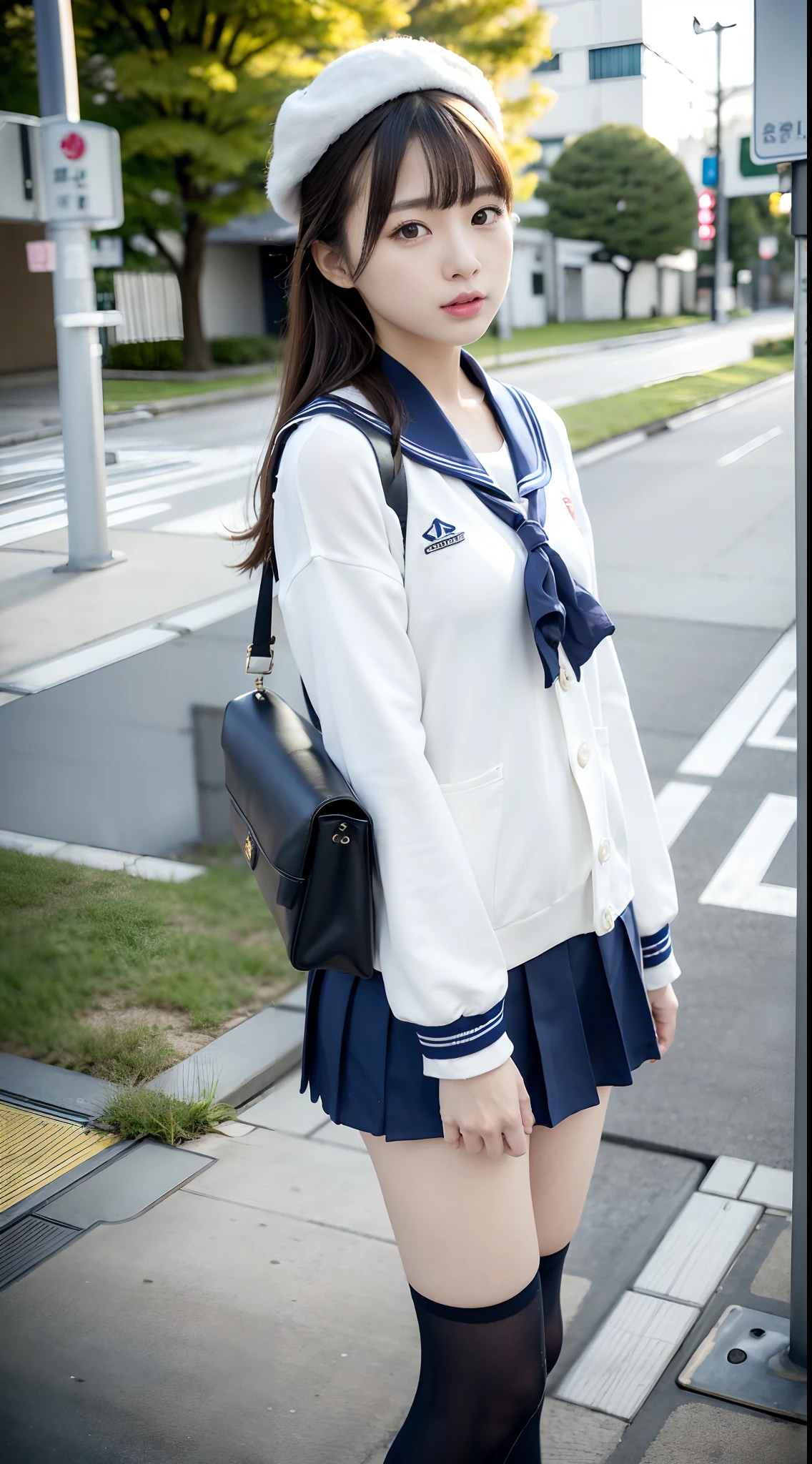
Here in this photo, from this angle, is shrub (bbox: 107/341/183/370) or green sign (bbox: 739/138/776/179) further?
green sign (bbox: 739/138/776/179)

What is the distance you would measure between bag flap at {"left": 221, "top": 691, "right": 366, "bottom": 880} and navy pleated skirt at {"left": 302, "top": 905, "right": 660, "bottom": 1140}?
0.60 ft

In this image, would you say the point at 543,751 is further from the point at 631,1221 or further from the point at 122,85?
the point at 122,85

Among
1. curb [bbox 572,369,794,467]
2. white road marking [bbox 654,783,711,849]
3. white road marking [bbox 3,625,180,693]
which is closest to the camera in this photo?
white road marking [bbox 3,625,180,693]

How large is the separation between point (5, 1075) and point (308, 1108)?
2.12 feet

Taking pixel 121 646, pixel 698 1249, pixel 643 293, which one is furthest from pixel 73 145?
pixel 698 1249

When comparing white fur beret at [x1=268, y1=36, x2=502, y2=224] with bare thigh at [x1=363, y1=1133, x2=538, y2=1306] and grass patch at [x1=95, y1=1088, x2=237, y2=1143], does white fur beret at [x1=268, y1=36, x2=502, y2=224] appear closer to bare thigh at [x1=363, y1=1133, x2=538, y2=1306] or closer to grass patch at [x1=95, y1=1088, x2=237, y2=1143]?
bare thigh at [x1=363, y1=1133, x2=538, y2=1306]

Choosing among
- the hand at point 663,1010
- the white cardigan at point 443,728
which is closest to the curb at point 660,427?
the hand at point 663,1010

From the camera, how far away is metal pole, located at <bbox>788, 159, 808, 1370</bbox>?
5.54 feet

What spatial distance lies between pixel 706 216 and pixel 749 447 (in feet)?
1.88

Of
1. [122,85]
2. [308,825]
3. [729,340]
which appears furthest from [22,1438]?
[729,340]

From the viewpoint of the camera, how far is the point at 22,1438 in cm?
202

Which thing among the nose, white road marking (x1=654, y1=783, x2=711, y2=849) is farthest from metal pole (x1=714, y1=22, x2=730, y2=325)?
the nose

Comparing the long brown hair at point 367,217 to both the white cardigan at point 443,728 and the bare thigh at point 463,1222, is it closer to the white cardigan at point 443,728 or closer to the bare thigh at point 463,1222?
the white cardigan at point 443,728

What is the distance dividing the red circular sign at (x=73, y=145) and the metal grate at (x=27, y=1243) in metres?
2.03
